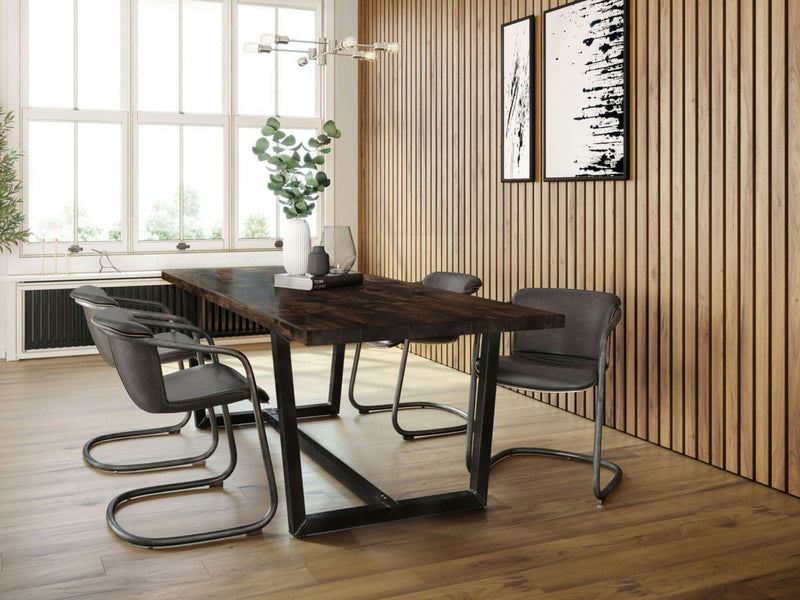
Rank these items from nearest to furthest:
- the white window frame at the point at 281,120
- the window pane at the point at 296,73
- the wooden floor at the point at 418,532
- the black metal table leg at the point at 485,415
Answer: the wooden floor at the point at 418,532 < the black metal table leg at the point at 485,415 < the white window frame at the point at 281,120 < the window pane at the point at 296,73

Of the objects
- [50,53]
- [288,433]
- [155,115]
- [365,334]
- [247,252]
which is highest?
[50,53]

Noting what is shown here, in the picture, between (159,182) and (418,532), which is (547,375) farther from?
(159,182)

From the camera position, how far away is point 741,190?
13.0ft

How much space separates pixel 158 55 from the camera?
7.65 meters

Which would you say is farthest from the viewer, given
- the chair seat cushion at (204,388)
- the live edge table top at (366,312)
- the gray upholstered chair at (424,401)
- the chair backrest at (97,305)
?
the gray upholstered chair at (424,401)

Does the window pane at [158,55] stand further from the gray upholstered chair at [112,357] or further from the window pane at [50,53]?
the gray upholstered chair at [112,357]

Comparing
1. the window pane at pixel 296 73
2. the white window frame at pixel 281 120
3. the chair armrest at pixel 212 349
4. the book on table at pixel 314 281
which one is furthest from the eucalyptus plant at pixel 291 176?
the window pane at pixel 296 73

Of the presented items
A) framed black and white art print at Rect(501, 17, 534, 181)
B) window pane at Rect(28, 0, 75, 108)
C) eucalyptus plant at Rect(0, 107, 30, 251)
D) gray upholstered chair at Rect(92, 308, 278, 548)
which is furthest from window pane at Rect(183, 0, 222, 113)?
gray upholstered chair at Rect(92, 308, 278, 548)

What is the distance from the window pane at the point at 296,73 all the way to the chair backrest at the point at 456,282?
3746 millimetres

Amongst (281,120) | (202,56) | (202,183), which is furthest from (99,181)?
(281,120)

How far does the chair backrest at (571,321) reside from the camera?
4.21 meters

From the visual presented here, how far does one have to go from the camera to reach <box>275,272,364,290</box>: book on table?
4.20 m

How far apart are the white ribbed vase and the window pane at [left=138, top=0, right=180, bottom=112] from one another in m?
3.88

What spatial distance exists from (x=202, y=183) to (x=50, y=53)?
1.63 metres
